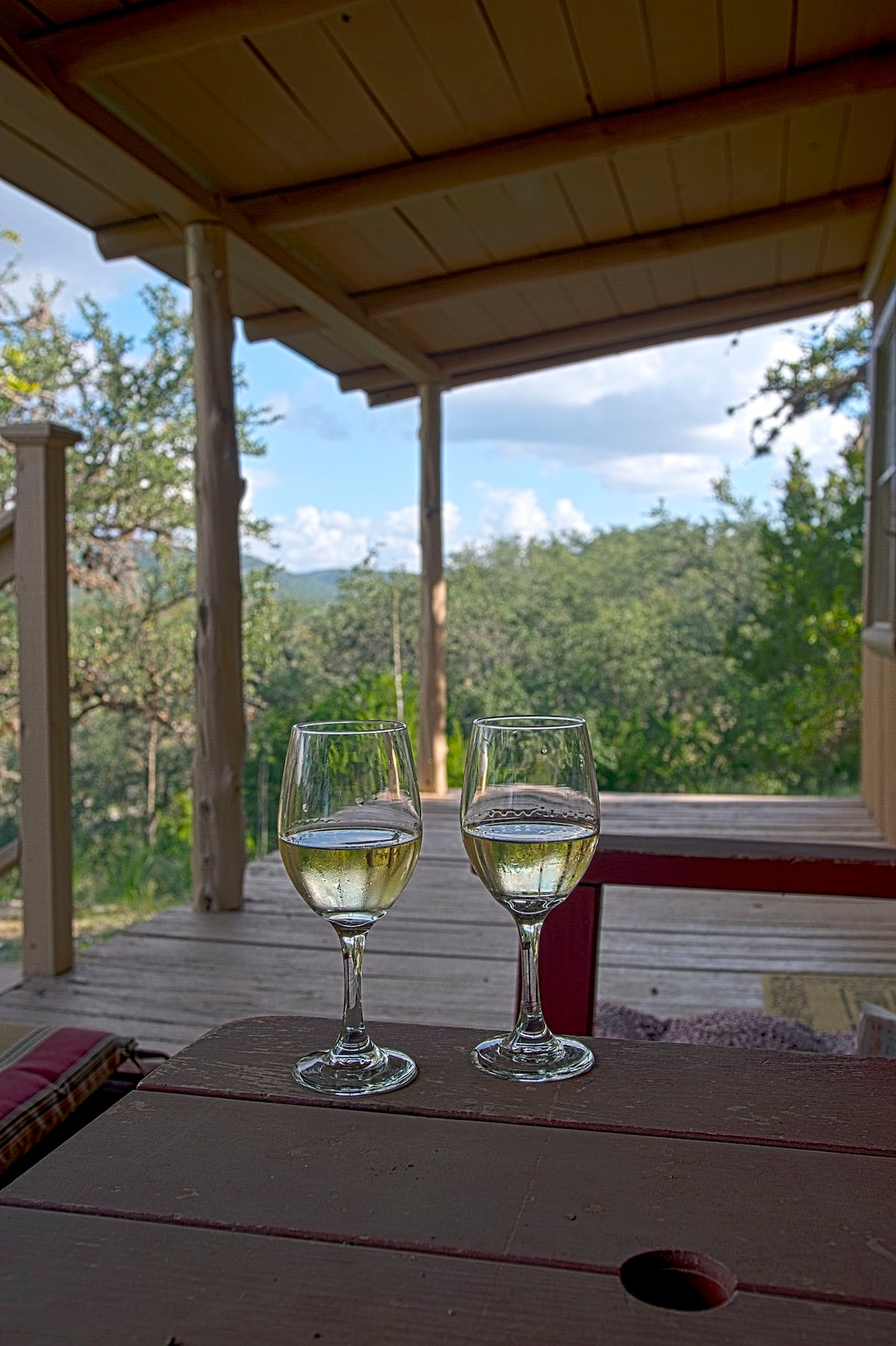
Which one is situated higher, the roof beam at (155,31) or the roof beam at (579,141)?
the roof beam at (579,141)

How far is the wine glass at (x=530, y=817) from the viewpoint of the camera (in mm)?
629

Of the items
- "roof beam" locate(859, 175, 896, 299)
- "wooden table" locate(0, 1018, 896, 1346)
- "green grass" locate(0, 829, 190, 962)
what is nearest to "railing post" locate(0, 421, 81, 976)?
"wooden table" locate(0, 1018, 896, 1346)

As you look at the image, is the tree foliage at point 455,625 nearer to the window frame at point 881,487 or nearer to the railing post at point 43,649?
the window frame at point 881,487

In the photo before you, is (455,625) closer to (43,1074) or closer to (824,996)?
(824,996)

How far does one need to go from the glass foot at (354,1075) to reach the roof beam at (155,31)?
7.27 ft

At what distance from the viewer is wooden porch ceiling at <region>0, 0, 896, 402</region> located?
250 cm

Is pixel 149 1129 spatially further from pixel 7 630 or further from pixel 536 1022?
pixel 7 630

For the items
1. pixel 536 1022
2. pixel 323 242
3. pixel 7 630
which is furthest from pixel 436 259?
pixel 7 630

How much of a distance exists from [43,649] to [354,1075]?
226cm

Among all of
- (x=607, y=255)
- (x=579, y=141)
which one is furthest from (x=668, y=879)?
(x=607, y=255)

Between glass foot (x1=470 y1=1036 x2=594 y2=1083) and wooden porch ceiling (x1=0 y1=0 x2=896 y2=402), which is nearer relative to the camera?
glass foot (x1=470 y1=1036 x2=594 y2=1083)

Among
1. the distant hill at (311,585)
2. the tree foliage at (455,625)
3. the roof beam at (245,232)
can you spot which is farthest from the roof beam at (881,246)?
the distant hill at (311,585)

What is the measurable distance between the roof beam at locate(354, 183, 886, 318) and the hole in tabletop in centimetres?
399

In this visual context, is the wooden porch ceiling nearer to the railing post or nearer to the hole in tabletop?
the railing post
